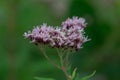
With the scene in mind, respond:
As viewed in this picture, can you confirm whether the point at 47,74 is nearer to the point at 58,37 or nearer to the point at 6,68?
the point at 6,68

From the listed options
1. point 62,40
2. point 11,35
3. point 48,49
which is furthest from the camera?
point 48,49

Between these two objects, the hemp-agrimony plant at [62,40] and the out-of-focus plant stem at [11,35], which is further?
the out-of-focus plant stem at [11,35]

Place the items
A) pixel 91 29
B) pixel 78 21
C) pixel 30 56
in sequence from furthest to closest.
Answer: pixel 91 29, pixel 30 56, pixel 78 21

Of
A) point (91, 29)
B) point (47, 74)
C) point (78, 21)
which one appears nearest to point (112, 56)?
point (91, 29)

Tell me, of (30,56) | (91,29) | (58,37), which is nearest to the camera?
(58,37)

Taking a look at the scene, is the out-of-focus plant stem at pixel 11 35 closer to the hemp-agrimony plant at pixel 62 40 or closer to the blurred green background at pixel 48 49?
the blurred green background at pixel 48 49

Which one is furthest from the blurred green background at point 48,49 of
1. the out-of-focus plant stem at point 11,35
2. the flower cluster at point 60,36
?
the flower cluster at point 60,36

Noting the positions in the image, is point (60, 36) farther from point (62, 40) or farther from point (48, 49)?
point (48, 49)

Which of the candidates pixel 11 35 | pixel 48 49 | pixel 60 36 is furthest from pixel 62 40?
pixel 48 49
